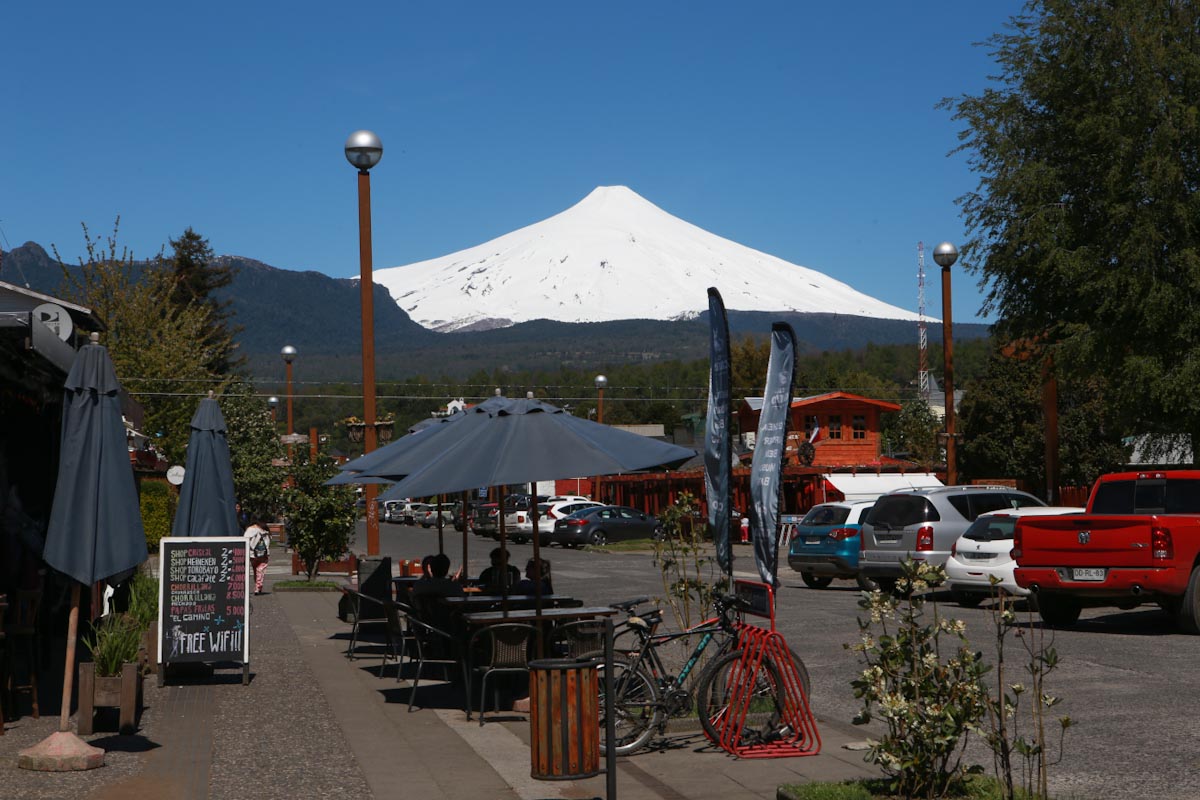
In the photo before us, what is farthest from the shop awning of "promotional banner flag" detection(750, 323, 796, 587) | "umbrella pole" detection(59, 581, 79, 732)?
"umbrella pole" detection(59, 581, 79, 732)

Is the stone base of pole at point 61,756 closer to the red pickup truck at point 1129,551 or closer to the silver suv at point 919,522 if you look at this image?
the red pickup truck at point 1129,551

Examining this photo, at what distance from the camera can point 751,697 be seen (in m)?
8.88

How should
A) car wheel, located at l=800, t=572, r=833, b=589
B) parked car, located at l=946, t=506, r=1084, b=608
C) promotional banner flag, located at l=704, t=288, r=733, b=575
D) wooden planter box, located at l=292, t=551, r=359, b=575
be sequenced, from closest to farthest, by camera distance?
promotional banner flag, located at l=704, t=288, r=733, b=575
parked car, located at l=946, t=506, r=1084, b=608
car wheel, located at l=800, t=572, r=833, b=589
wooden planter box, located at l=292, t=551, r=359, b=575

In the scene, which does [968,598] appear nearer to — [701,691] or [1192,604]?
[1192,604]

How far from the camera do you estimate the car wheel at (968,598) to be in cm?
1989

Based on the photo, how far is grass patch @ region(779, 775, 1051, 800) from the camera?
6902mm

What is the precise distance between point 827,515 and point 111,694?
15843 mm

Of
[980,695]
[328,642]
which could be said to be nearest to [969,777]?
[980,695]

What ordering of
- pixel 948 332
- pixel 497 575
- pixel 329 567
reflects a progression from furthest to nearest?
pixel 329 567, pixel 948 332, pixel 497 575

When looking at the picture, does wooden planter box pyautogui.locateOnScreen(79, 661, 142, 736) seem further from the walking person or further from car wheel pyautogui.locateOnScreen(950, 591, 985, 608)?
the walking person

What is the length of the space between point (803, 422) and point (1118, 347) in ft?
129

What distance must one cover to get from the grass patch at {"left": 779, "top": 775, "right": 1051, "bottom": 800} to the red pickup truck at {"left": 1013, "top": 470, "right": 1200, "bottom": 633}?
8.49 metres

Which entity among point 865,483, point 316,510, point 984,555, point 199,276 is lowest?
point 984,555

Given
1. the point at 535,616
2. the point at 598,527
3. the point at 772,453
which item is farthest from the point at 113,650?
the point at 598,527
